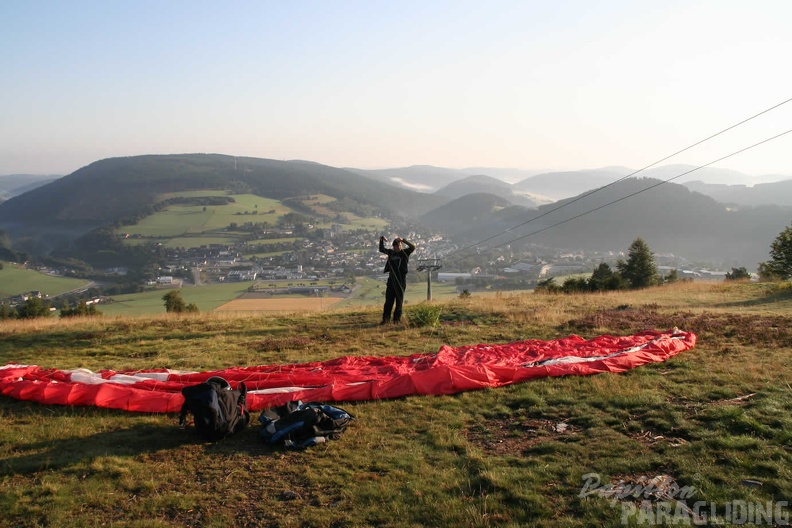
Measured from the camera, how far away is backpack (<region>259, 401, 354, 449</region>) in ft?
19.3

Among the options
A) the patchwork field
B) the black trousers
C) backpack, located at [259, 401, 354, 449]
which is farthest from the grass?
the patchwork field

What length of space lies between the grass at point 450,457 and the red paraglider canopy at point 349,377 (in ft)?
0.73

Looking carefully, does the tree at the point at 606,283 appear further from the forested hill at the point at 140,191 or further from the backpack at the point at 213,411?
the forested hill at the point at 140,191

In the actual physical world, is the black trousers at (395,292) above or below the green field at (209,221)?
below

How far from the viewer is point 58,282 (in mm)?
61688

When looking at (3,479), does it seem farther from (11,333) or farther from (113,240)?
(113,240)

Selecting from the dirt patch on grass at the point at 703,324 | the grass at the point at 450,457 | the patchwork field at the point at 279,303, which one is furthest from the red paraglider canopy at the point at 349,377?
the patchwork field at the point at 279,303

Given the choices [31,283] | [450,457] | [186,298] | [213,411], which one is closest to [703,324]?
[450,457]

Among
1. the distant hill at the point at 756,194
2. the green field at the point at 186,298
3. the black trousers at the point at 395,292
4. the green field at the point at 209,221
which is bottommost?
the green field at the point at 186,298

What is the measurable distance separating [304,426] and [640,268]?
2913cm

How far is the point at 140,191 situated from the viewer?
12381 cm

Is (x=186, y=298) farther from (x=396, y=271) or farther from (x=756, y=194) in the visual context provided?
(x=756, y=194)

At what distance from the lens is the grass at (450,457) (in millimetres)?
4398

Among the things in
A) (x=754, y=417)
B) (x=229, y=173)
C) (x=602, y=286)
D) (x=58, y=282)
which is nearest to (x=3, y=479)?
(x=754, y=417)
